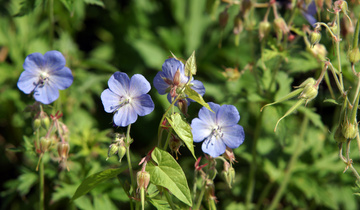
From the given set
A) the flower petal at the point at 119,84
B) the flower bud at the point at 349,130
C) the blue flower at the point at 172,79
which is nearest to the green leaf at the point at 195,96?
the blue flower at the point at 172,79

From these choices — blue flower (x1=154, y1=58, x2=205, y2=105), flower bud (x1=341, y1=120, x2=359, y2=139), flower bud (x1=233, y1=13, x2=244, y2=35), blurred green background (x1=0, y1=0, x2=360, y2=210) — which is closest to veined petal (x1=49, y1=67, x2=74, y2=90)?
blurred green background (x1=0, y1=0, x2=360, y2=210)

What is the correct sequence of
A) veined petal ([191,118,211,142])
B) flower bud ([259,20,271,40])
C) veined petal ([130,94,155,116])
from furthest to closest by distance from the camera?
flower bud ([259,20,271,40]) < veined petal ([191,118,211,142]) < veined petal ([130,94,155,116])

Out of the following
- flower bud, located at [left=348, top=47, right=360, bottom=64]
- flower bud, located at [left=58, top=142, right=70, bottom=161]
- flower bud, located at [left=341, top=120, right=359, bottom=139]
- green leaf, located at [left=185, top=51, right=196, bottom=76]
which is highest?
flower bud, located at [left=348, top=47, right=360, bottom=64]

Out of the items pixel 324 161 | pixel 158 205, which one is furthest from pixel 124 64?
pixel 158 205

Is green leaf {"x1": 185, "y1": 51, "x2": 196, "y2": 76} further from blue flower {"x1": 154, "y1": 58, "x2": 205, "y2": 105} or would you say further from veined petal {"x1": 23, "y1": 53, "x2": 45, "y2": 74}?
veined petal {"x1": 23, "y1": 53, "x2": 45, "y2": 74}

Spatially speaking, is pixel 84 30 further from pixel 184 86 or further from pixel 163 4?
pixel 184 86

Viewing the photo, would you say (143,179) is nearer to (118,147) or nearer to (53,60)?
(118,147)

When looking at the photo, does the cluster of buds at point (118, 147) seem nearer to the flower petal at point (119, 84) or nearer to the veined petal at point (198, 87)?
the flower petal at point (119, 84)
